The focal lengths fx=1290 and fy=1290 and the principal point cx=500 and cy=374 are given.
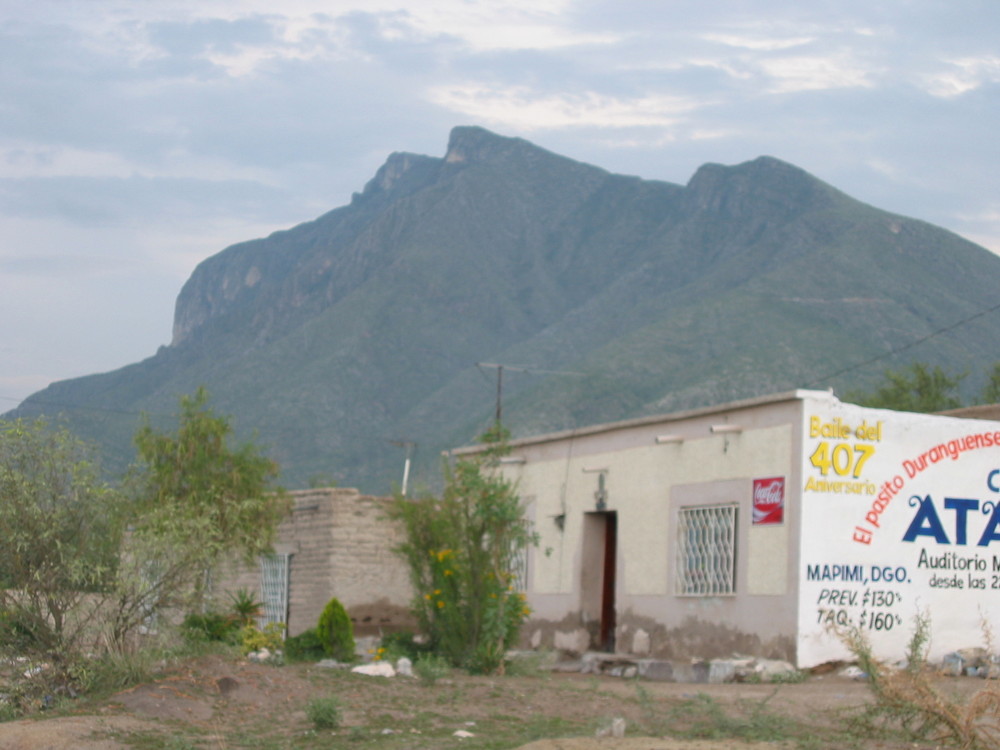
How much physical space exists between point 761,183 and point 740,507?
331 feet

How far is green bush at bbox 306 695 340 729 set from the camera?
36.2 feet

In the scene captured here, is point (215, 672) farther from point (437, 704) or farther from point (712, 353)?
point (712, 353)

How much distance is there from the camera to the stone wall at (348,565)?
23.3 metres

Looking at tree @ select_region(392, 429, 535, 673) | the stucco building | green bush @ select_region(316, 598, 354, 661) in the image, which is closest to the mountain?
the stucco building

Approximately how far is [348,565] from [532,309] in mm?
94767

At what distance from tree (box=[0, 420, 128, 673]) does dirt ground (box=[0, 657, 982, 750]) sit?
0.94 m

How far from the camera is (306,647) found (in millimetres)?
17828

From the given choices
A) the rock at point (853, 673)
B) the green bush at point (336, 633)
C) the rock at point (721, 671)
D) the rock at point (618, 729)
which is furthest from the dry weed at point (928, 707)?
the green bush at point (336, 633)

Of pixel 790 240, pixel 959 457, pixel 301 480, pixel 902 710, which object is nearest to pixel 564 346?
pixel 790 240

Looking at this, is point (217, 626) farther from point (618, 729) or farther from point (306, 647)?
point (618, 729)

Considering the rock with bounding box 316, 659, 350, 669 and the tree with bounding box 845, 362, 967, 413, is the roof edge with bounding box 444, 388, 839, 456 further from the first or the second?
the tree with bounding box 845, 362, 967, 413

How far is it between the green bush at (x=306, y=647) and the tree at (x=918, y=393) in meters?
30.2

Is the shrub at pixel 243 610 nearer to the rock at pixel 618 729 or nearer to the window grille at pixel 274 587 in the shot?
the window grille at pixel 274 587

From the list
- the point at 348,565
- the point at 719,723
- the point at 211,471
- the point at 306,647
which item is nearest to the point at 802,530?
the point at 719,723
